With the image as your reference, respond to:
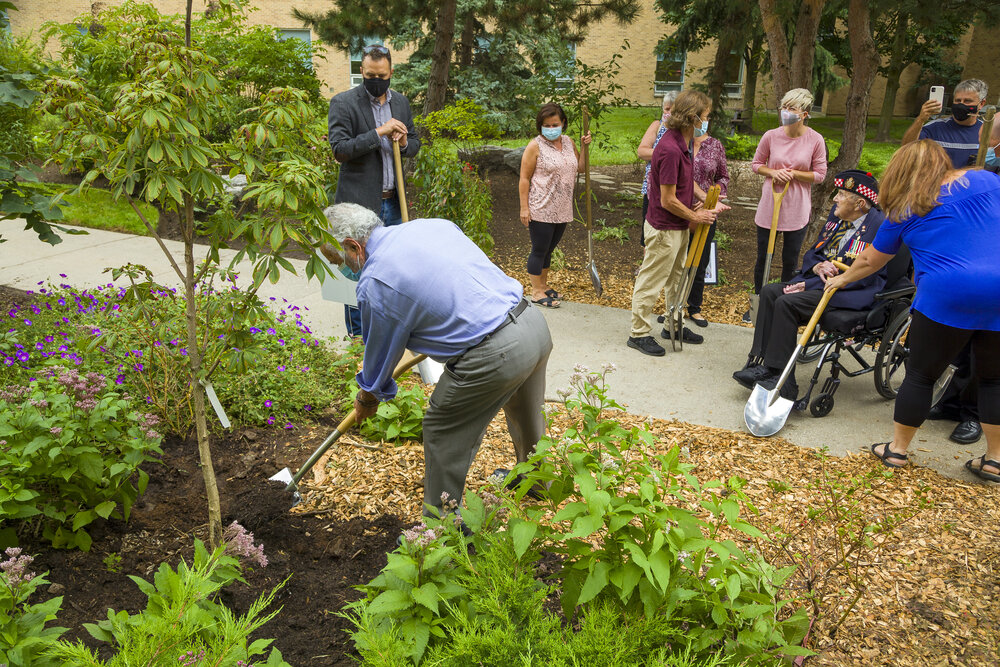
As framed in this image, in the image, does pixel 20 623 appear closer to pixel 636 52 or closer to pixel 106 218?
pixel 106 218

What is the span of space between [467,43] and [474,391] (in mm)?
11220

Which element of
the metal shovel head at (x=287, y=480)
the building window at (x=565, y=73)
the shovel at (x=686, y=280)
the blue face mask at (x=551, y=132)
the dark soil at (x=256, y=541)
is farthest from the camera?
the building window at (x=565, y=73)

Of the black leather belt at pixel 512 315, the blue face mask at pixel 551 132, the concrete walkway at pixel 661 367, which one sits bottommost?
the concrete walkway at pixel 661 367

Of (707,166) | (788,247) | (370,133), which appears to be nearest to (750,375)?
(788,247)

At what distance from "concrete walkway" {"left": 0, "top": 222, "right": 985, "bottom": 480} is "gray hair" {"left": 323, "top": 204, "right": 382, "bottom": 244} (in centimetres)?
237

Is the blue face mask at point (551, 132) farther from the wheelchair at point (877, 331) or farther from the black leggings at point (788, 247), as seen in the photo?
the wheelchair at point (877, 331)

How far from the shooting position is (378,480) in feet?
12.0

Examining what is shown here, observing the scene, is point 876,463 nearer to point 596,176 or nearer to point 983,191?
point 983,191

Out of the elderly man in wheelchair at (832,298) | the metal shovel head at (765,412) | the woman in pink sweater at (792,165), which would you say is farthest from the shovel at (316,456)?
the woman in pink sweater at (792,165)

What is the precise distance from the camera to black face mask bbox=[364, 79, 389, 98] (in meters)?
4.78

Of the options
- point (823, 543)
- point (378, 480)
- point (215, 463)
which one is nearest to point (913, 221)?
point (823, 543)

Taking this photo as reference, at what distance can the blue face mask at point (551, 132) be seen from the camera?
5867mm

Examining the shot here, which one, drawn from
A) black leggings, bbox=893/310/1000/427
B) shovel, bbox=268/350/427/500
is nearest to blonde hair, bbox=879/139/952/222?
black leggings, bbox=893/310/1000/427

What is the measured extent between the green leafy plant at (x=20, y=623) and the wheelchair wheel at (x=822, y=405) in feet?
13.4
